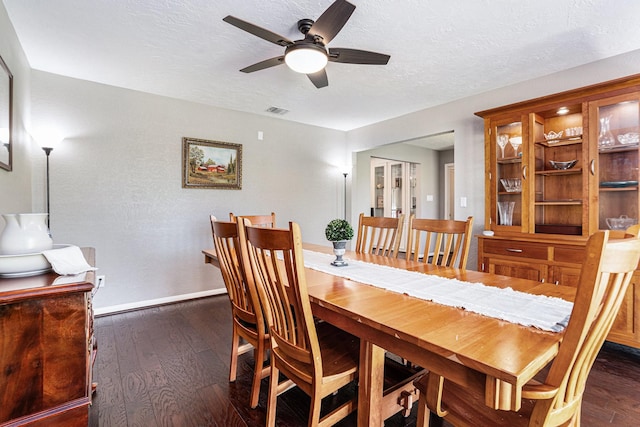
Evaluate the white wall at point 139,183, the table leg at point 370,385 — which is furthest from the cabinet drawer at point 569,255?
the white wall at point 139,183

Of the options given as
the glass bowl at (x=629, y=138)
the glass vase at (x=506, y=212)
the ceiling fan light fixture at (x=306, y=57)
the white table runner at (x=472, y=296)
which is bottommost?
the white table runner at (x=472, y=296)

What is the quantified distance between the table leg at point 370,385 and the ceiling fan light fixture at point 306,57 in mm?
1743

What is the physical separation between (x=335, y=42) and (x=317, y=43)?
49 centimetres

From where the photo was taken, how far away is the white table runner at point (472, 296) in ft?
3.43

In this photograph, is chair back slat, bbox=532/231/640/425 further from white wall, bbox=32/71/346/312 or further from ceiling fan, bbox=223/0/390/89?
white wall, bbox=32/71/346/312

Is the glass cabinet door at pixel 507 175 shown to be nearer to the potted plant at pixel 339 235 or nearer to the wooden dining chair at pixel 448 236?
the wooden dining chair at pixel 448 236

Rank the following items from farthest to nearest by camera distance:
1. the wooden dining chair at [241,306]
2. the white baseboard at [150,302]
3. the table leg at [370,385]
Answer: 1. the white baseboard at [150,302]
2. the wooden dining chair at [241,306]
3. the table leg at [370,385]

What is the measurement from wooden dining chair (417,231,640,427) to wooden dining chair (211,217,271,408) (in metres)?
0.90

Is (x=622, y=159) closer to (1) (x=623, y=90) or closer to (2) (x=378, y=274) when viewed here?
(1) (x=623, y=90)

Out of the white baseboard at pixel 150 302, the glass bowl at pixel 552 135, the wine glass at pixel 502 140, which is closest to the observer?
the glass bowl at pixel 552 135

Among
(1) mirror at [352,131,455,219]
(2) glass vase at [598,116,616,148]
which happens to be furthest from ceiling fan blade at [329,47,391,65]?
(1) mirror at [352,131,455,219]

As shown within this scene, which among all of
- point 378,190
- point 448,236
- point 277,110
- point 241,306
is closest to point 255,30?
point 241,306

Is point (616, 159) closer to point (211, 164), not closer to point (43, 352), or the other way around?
point (43, 352)

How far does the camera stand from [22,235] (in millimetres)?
1089
